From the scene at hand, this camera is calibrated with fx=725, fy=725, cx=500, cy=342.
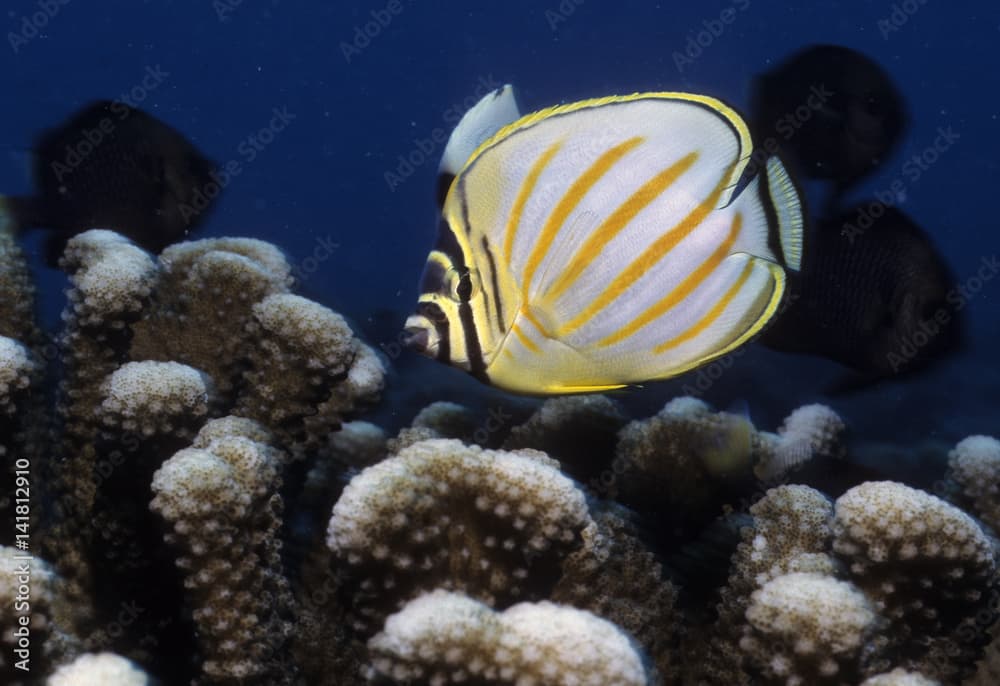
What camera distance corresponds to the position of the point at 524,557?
154cm

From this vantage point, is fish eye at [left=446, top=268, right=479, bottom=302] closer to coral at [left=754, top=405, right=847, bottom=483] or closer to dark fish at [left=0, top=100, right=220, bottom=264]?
coral at [left=754, top=405, right=847, bottom=483]

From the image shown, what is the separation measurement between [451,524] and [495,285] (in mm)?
535

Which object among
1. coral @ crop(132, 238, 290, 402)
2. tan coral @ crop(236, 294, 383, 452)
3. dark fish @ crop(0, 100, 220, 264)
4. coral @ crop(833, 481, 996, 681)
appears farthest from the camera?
dark fish @ crop(0, 100, 220, 264)

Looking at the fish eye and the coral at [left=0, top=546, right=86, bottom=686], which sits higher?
the fish eye

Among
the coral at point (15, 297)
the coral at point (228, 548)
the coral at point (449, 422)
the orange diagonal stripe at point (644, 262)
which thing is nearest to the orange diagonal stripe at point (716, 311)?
the orange diagonal stripe at point (644, 262)

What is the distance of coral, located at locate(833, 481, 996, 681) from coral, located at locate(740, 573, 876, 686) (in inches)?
6.6

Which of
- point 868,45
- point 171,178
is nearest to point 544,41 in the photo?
point 868,45

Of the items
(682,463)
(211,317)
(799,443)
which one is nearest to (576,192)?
(682,463)

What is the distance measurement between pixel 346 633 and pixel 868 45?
60557 millimetres

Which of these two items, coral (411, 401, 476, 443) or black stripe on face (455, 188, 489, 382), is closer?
black stripe on face (455, 188, 489, 382)

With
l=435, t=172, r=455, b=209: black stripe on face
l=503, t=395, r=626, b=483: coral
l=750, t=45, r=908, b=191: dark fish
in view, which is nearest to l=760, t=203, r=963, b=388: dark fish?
l=750, t=45, r=908, b=191: dark fish

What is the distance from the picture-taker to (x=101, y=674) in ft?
3.37

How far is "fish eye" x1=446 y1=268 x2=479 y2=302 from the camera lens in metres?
1.28

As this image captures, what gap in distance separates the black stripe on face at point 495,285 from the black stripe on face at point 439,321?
9 cm
